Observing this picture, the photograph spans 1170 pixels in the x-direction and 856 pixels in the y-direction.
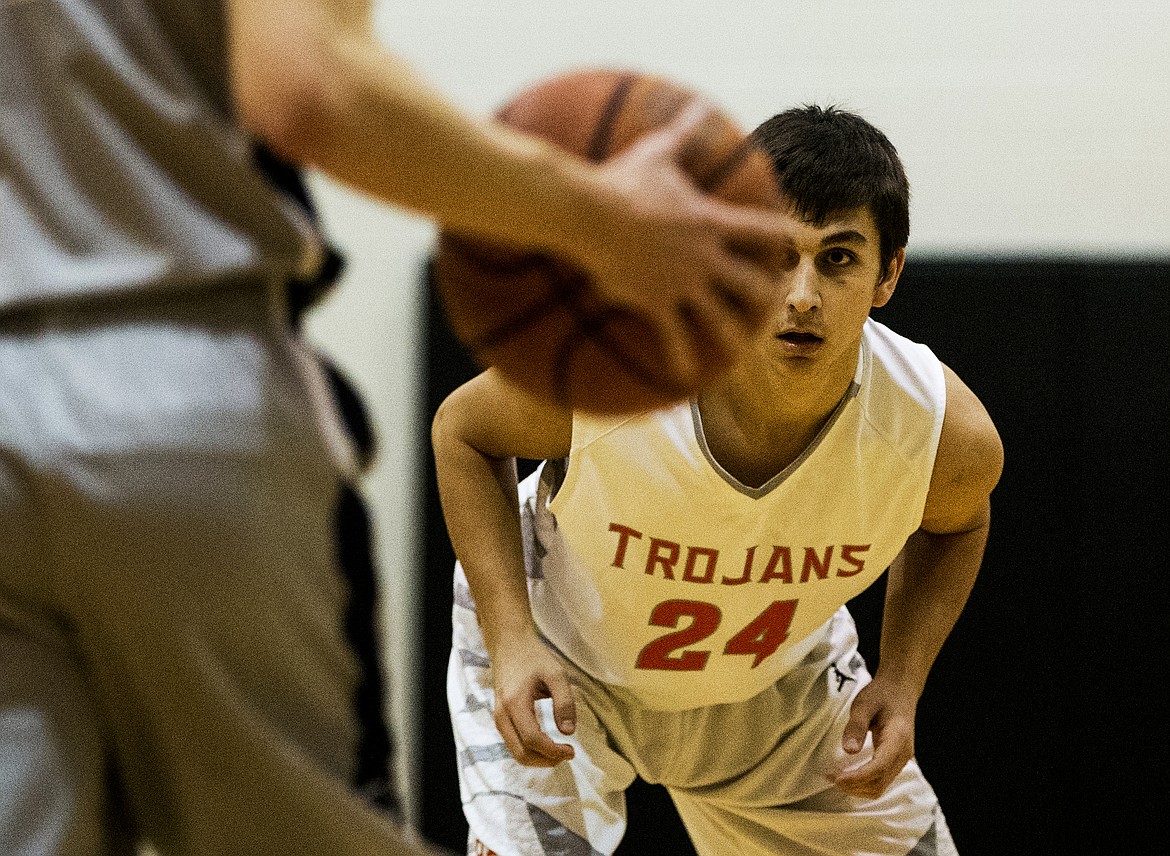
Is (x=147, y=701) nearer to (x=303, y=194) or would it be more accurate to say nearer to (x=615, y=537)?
(x=303, y=194)

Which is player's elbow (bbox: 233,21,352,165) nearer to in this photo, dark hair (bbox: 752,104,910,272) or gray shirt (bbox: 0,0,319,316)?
gray shirt (bbox: 0,0,319,316)

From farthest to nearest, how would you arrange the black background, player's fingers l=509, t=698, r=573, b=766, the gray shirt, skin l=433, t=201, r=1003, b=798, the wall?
1. the wall
2. the black background
3. skin l=433, t=201, r=1003, b=798
4. player's fingers l=509, t=698, r=573, b=766
5. the gray shirt

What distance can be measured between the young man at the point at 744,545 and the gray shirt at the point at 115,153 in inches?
37.0

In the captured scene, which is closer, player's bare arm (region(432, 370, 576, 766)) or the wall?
→ player's bare arm (region(432, 370, 576, 766))

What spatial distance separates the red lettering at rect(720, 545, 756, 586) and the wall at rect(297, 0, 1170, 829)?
161 cm

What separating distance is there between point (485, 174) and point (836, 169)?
1.19 meters

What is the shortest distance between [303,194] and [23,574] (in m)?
0.38

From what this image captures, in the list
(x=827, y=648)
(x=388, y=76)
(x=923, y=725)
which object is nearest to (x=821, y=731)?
(x=827, y=648)

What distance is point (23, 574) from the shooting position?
96 cm

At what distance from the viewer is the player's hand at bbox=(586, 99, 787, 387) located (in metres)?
1.03

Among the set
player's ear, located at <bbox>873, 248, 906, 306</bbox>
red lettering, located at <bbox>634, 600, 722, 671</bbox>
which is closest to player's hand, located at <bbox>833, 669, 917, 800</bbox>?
red lettering, located at <bbox>634, 600, 722, 671</bbox>

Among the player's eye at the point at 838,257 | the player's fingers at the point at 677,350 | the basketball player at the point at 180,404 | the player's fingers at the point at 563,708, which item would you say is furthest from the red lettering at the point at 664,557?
the basketball player at the point at 180,404

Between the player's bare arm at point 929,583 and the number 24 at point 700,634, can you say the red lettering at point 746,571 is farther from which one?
the player's bare arm at point 929,583

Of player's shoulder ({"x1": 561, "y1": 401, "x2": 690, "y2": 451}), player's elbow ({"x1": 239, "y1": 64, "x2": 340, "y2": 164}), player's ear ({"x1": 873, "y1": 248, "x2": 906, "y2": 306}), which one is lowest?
player's shoulder ({"x1": 561, "y1": 401, "x2": 690, "y2": 451})
